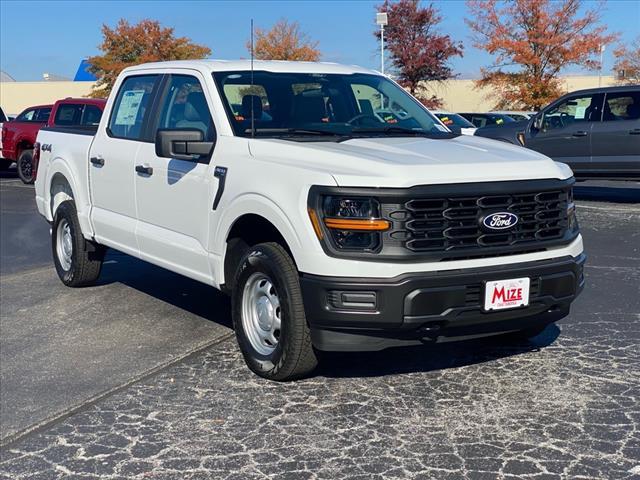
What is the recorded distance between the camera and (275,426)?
432cm

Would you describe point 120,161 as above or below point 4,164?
above

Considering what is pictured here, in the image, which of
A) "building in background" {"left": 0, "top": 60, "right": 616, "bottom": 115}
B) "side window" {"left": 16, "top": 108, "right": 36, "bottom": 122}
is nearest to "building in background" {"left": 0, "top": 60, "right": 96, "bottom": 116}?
"building in background" {"left": 0, "top": 60, "right": 616, "bottom": 115}

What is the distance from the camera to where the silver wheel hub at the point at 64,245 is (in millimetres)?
7781

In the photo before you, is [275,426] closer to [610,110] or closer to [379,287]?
[379,287]

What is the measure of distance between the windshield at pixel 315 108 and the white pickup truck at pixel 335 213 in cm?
1

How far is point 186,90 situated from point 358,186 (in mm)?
2197

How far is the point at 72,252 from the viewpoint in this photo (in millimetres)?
7609

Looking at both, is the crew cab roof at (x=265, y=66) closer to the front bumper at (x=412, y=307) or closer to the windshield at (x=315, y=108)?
the windshield at (x=315, y=108)

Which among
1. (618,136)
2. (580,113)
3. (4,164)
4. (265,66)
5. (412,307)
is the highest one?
(265,66)

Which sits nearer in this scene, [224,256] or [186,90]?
[224,256]

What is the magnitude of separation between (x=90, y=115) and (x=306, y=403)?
13.0 metres

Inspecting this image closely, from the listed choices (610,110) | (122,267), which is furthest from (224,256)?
(610,110)

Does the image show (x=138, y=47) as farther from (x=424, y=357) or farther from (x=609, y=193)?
(x=424, y=357)

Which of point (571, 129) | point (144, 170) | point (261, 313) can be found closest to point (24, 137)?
point (571, 129)
